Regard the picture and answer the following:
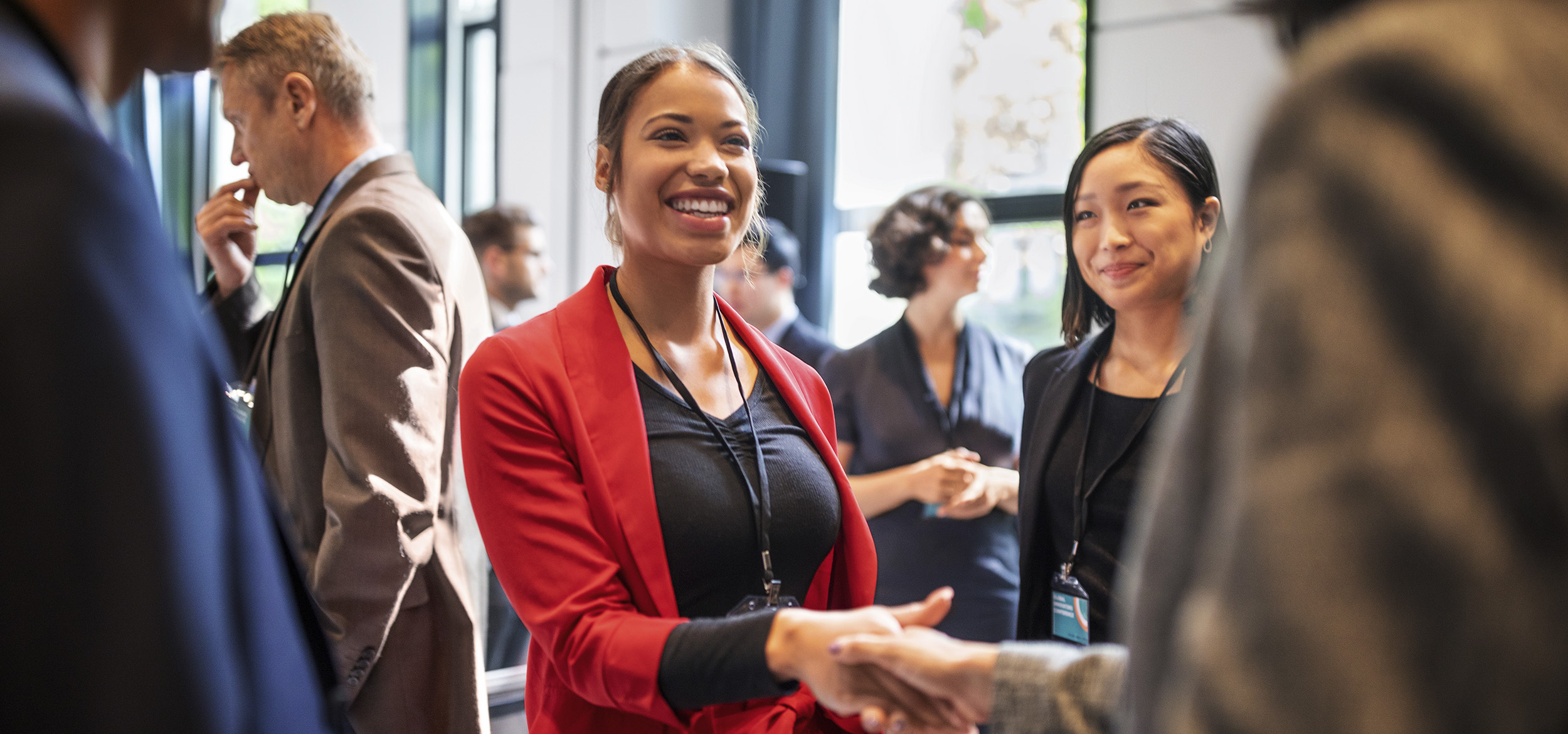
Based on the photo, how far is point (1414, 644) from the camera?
0.43 meters

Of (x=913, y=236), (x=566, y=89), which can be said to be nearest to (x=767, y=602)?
(x=913, y=236)

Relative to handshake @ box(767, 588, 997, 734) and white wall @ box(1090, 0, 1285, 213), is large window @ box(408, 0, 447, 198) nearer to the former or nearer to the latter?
white wall @ box(1090, 0, 1285, 213)

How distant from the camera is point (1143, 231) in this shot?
196 cm

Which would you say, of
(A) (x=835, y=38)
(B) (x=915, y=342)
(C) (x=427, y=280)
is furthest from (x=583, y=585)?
(A) (x=835, y=38)

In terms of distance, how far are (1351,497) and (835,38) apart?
5.28 meters

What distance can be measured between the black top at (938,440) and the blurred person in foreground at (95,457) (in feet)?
7.92

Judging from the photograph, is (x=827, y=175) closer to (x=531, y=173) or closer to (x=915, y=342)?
(x=531, y=173)

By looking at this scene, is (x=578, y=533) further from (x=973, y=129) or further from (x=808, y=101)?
(x=808, y=101)

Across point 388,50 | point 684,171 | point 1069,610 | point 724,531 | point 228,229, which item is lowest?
point 1069,610

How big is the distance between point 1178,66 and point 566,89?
3247mm

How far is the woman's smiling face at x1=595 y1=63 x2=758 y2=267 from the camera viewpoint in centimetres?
169

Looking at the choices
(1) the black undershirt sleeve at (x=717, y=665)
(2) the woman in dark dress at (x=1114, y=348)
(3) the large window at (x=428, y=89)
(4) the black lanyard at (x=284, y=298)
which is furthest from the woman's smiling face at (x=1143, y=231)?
(3) the large window at (x=428, y=89)

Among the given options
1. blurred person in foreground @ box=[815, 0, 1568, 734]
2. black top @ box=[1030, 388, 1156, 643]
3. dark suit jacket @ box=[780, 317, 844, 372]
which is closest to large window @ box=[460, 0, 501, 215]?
dark suit jacket @ box=[780, 317, 844, 372]

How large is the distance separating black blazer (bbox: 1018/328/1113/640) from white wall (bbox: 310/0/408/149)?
5448 mm
